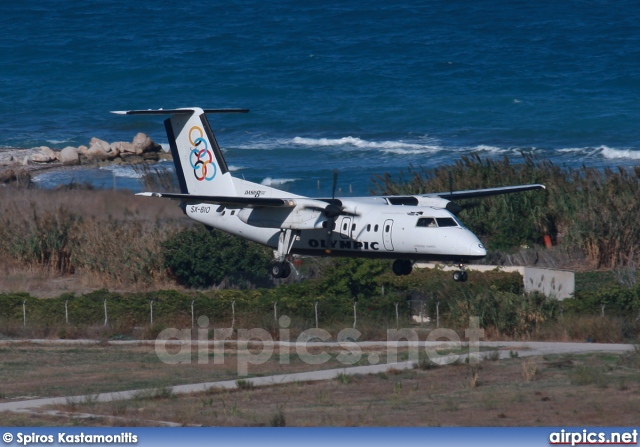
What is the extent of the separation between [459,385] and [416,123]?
197 ft

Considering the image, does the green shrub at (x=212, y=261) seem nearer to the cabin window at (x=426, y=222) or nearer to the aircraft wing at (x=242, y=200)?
the aircraft wing at (x=242, y=200)

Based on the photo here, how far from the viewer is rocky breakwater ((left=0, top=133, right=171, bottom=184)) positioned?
73875mm

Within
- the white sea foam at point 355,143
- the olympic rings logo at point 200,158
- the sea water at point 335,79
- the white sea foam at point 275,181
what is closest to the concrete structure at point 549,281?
the olympic rings logo at point 200,158

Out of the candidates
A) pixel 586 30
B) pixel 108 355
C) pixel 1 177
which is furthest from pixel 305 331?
pixel 586 30

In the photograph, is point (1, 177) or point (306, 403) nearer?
point (306, 403)

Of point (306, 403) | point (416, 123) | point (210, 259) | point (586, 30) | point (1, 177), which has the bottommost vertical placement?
point (306, 403)

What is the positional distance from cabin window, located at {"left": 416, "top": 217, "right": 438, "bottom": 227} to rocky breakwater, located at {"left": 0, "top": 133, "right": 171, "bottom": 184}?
139 ft

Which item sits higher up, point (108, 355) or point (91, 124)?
point (91, 124)

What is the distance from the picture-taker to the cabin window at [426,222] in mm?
34344

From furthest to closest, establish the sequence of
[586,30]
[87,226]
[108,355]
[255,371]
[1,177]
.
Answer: [586,30] < [1,177] < [87,226] < [108,355] < [255,371]

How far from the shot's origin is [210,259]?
50969 mm

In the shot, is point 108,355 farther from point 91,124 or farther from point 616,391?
point 91,124

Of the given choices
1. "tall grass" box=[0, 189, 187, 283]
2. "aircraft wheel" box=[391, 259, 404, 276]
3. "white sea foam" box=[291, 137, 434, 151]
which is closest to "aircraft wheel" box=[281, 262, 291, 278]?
"aircraft wheel" box=[391, 259, 404, 276]

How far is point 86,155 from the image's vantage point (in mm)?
75750
